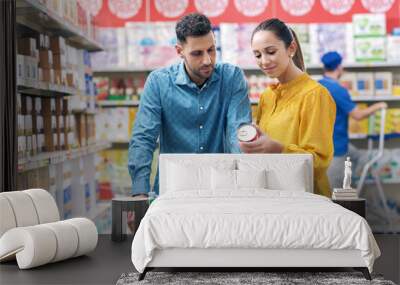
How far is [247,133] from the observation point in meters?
5.97

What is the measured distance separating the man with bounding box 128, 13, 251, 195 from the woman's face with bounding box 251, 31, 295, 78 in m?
0.27

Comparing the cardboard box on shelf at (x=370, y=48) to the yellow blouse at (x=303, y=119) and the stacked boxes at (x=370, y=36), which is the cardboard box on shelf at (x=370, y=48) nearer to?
the stacked boxes at (x=370, y=36)

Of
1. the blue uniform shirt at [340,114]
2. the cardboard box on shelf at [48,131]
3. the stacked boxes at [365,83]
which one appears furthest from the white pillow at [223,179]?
the stacked boxes at [365,83]

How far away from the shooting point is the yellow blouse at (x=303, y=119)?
5758mm

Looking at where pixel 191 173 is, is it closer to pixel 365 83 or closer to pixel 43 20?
pixel 43 20

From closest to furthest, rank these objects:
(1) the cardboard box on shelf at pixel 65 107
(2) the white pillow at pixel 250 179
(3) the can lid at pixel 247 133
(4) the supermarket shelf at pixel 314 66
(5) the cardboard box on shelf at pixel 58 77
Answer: (2) the white pillow at pixel 250 179, (3) the can lid at pixel 247 133, (5) the cardboard box on shelf at pixel 58 77, (1) the cardboard box on shelf at pixel 65 107, (4) the supermarket shelf at pixel 314 66

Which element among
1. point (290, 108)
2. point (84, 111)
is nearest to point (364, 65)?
point (290, 108)

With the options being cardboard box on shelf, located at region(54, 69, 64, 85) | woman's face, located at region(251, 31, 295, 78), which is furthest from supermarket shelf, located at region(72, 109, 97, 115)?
woman's face, located at region(251, 31, 295, 78)

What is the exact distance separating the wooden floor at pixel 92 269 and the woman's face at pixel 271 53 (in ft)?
5.28

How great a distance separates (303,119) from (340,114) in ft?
5.28

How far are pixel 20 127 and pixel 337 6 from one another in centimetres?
346

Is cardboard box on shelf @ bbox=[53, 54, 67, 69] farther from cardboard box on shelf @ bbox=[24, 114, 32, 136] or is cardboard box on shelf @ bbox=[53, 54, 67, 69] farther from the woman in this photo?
the woman

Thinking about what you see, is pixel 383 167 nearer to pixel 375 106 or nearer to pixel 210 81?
pixel 375 106

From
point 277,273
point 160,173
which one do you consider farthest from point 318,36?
point 277,273
